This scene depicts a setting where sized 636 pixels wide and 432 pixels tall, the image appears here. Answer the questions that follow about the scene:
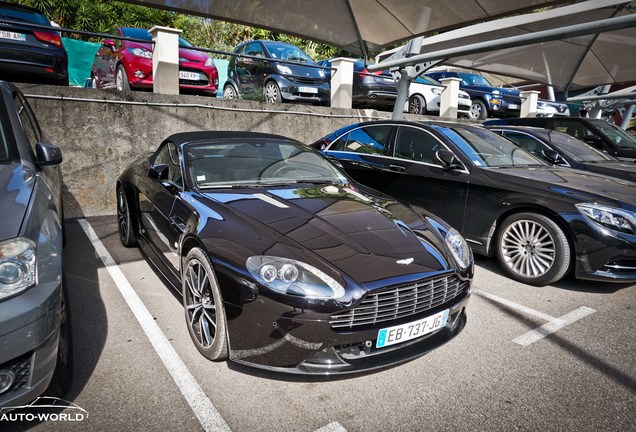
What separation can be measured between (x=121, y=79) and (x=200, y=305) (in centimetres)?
666

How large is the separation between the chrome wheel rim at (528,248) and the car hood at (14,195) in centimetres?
393

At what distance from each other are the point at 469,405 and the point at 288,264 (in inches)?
47.8

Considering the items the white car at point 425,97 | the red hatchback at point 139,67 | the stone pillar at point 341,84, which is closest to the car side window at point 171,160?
the red hatchback at point 139,67

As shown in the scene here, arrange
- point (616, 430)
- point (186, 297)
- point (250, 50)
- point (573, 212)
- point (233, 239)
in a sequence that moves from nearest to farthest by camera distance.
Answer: point (616, 430)
point (233, 239)
point (186, 297)
point (573, 212)
point (250, 50)

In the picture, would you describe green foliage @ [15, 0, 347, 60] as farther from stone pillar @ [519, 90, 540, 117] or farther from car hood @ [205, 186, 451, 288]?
car hood @ [205, 186, 451, 288]

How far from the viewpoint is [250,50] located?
9.95 m

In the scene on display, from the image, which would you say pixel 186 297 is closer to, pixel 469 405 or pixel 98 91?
pixel 469 405

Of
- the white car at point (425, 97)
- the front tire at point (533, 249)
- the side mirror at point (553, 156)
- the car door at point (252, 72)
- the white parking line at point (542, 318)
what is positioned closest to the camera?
the white parking line at point (542, 318)

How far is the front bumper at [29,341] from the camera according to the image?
1.70 m

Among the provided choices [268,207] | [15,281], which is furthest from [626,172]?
[15,281]

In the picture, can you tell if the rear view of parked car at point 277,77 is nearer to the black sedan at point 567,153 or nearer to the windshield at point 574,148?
the black sedan at point 567,153

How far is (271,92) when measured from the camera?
8.92 metres

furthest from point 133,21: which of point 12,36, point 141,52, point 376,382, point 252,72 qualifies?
point 376,382

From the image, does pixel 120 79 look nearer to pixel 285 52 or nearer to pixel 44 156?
pixel 285 52
